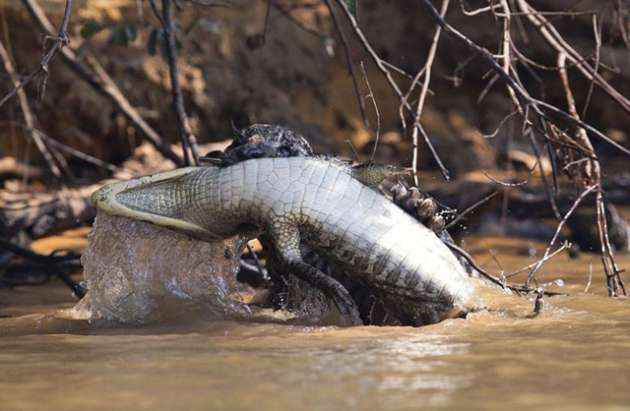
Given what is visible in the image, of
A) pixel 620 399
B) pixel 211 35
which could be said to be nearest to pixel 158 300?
pixel 620 399

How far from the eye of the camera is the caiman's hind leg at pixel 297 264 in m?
3.33

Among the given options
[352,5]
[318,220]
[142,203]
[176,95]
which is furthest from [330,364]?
[176,95]

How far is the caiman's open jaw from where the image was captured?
11.5 ft

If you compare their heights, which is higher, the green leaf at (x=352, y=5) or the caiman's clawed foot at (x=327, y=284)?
the green leaf at (x=352, y=5)

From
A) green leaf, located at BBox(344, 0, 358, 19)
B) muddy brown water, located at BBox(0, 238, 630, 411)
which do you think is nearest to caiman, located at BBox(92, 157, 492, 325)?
muddy brown water, located at BBox(0, 238, 630, 411)

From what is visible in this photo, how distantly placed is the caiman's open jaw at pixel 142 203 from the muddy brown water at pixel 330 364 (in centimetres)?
37

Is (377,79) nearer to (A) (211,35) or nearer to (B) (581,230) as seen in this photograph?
(A) (211,35)

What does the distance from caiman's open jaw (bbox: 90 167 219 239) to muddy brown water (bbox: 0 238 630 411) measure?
366 mm

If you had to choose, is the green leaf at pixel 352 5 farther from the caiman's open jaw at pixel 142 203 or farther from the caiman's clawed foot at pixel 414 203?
the caiman's open jaw at pixel 142 203

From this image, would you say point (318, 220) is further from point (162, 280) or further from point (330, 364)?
point (162, 280)

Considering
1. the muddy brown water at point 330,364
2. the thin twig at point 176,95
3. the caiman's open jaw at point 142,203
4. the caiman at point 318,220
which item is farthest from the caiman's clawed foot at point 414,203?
the thin twig at point 176,95

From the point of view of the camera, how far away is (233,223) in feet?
11.5

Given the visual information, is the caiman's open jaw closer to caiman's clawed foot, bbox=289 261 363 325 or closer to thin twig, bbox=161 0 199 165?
caiman's clawed foot, bbox=289 261 363 325

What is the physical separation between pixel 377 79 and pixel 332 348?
919 centimetres
